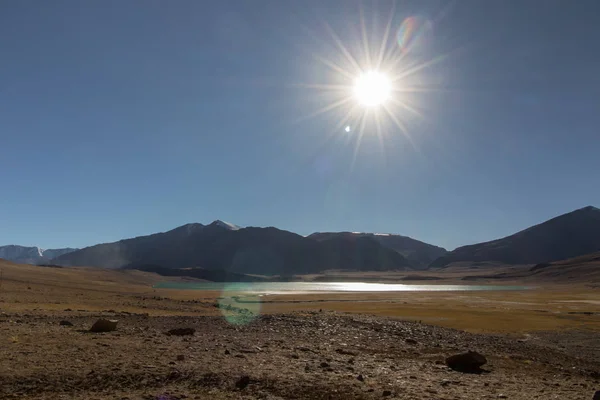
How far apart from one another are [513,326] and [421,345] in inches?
825

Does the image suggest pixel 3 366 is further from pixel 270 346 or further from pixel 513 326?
pixel 513 326

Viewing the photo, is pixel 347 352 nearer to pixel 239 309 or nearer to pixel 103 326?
pixel 103 326

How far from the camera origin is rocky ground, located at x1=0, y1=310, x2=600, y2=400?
11156 millimetres

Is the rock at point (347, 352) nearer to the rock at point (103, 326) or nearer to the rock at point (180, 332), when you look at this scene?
the rock at point (180, 332)

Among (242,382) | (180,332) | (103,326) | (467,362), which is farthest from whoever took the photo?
(180,332)

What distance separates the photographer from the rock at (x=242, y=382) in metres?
11.7

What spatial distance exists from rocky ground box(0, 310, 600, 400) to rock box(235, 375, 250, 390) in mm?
32

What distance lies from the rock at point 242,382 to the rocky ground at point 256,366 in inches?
1.3

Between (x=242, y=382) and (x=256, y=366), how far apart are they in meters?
2.23

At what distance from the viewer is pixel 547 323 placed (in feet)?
Answer: 138

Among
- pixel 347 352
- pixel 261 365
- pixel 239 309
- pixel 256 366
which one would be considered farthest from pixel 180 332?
pixel 239 309

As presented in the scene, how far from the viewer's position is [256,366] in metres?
14.0

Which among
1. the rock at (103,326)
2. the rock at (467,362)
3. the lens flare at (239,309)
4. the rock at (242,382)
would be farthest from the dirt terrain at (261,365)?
Result: the lens flare at (239,309)

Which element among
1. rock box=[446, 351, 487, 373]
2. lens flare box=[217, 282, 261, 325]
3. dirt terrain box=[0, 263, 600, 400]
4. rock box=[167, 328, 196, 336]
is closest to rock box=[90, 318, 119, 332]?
dirt terrain box=[0, 263, 600, 400]
